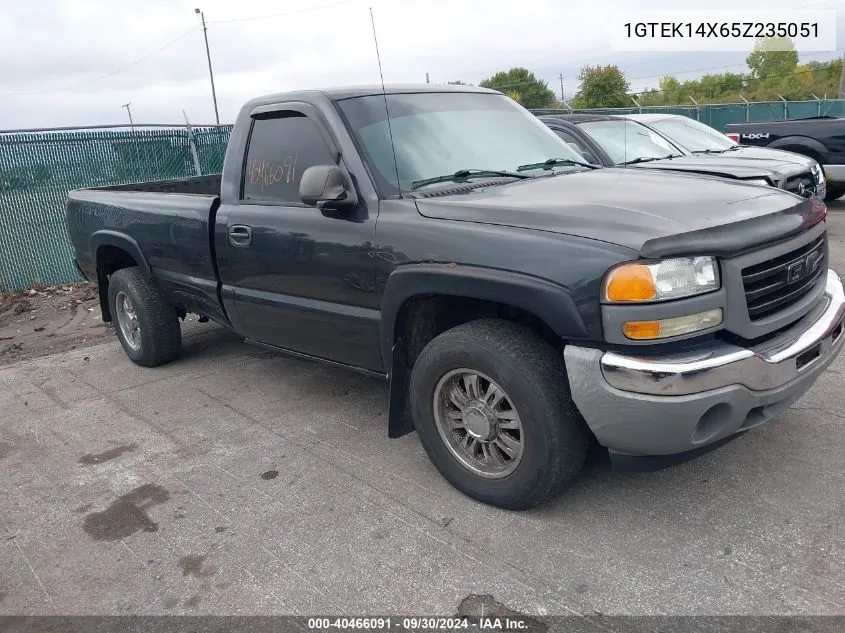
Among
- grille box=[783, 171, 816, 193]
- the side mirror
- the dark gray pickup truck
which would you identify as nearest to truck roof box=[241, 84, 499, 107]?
the dark gray pickup truck

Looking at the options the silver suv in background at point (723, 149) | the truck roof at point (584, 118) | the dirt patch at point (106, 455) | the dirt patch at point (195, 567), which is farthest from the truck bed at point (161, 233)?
the silver suv in background at point (723, 149)

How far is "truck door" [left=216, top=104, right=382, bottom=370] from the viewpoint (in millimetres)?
3600

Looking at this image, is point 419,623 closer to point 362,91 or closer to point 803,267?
point 803,267

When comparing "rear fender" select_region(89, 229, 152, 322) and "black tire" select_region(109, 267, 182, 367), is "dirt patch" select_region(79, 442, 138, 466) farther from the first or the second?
"rear fender" select_region(89, 229, 152, 322)

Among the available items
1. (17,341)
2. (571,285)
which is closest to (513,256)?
(571,285)

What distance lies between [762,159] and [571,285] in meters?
6.11

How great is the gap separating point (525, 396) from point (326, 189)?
1.39 m

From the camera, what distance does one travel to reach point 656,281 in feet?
8.53

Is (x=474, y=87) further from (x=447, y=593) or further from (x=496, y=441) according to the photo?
(x=447, y=593)

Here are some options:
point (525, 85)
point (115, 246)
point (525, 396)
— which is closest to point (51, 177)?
point (115, 246)

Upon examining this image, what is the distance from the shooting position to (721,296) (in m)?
2.65

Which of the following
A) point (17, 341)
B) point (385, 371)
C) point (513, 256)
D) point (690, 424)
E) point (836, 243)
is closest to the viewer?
point (690, 424)

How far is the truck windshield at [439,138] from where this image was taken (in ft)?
11.8

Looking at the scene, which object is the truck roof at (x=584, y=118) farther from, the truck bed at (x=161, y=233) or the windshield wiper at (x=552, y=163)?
the truck bed at (x=161, y=233)
